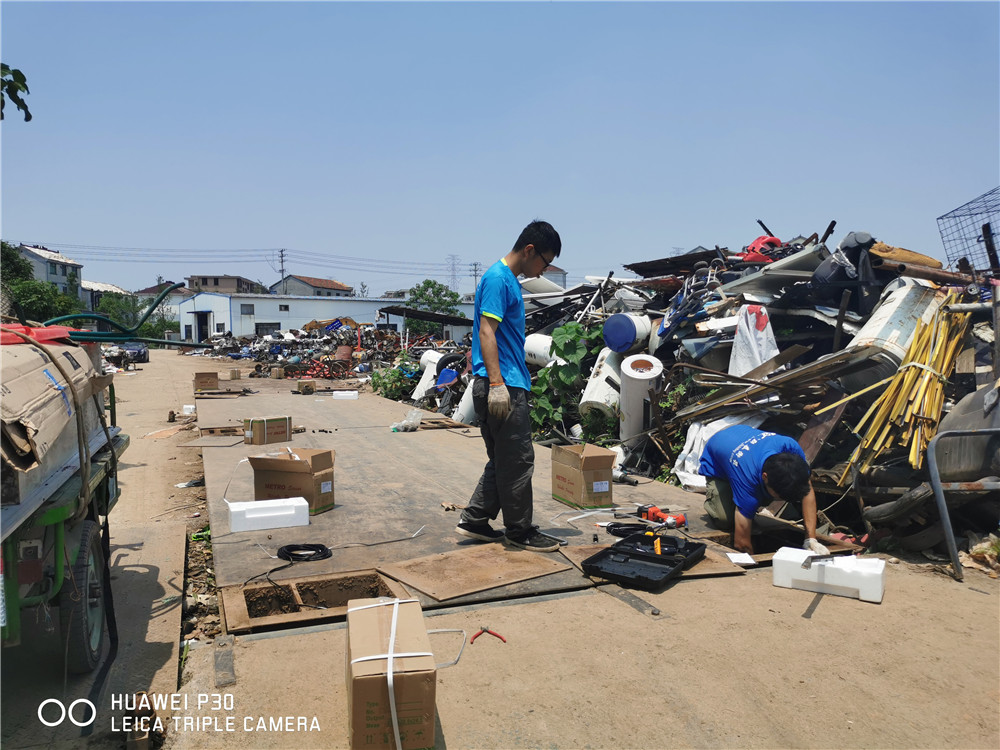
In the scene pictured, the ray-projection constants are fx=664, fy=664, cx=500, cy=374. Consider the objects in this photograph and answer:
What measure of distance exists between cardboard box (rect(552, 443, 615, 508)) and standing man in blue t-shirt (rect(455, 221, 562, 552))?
1.00 metres

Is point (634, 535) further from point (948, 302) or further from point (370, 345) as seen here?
point (370, 345)

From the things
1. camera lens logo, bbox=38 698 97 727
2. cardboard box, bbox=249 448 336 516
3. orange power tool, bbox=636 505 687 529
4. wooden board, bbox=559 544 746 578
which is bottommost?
camera lens logo, bbox=38 698 97 727

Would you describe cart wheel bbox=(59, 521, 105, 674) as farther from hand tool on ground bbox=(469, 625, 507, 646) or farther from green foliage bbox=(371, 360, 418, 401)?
green foliage bbox=(371, 360, 418, 401)

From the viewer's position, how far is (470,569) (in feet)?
12.0

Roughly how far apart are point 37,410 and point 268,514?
2246 millimetres

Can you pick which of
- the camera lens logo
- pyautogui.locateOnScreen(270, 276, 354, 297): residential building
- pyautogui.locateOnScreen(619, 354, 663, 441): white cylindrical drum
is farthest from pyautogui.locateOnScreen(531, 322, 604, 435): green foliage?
pyautogui.locateOnScreen(270, 276, 354, 297): residential building

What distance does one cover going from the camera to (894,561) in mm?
4312

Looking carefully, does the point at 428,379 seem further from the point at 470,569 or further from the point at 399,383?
the point at 470,569

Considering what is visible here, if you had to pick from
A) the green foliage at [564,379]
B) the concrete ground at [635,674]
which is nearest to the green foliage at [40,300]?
the green foliage at [564,379]

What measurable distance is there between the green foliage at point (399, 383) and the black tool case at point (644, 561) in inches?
504

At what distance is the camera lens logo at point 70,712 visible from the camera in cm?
240

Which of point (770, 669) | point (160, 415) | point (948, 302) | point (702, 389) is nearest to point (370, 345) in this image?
point (160, 415)

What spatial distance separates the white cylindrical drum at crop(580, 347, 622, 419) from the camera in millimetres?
8508

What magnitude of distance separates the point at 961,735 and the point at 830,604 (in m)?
1.09
